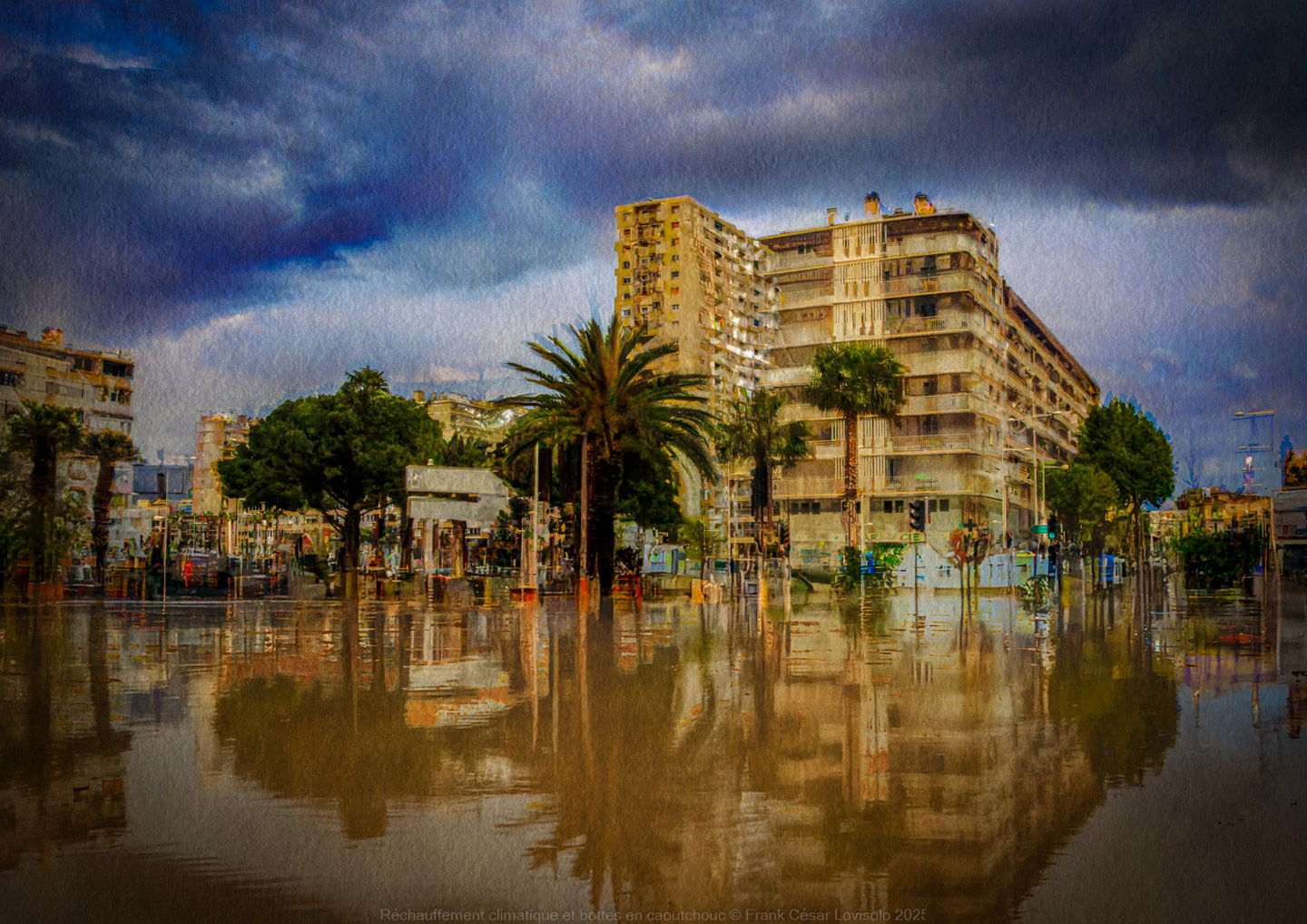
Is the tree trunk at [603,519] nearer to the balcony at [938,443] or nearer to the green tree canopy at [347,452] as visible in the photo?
the green tree canopy at [347,452]

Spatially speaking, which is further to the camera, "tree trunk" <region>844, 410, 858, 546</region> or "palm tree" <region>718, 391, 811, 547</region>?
"palm tree" <region>718, 391, 811, 547</region>

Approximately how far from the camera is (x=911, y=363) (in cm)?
8025

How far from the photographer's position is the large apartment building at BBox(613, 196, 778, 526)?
114 m

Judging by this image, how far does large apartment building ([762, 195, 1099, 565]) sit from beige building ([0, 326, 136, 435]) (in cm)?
4528

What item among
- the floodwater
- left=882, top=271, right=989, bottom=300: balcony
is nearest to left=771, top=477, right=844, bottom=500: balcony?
left=882, top=271, right=989, bottom=300: balcony

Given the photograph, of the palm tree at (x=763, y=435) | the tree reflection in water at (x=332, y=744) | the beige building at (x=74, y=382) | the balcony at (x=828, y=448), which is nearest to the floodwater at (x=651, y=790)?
the tree reflection in water at (x=332, y=744)

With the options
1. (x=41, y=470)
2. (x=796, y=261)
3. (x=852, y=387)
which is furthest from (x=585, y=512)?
(x=796, y=261)

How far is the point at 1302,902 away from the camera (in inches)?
199

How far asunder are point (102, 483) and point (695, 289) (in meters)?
73.4

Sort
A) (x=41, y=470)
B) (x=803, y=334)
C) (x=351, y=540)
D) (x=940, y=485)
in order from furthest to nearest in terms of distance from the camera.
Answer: (x=803, y=334), (x=940, y=485), (x=351, y=540), (x=41, y=470)

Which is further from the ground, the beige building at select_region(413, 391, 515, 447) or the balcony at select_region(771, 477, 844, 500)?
the beige building at select_region(413, 391, 515, 447)

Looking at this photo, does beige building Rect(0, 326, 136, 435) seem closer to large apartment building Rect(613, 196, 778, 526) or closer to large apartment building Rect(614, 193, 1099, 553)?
large apartment building Rect(614, 193, 1099, 553)

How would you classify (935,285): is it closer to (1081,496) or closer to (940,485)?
(940,485)

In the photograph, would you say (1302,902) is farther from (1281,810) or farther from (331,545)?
(331,545)
